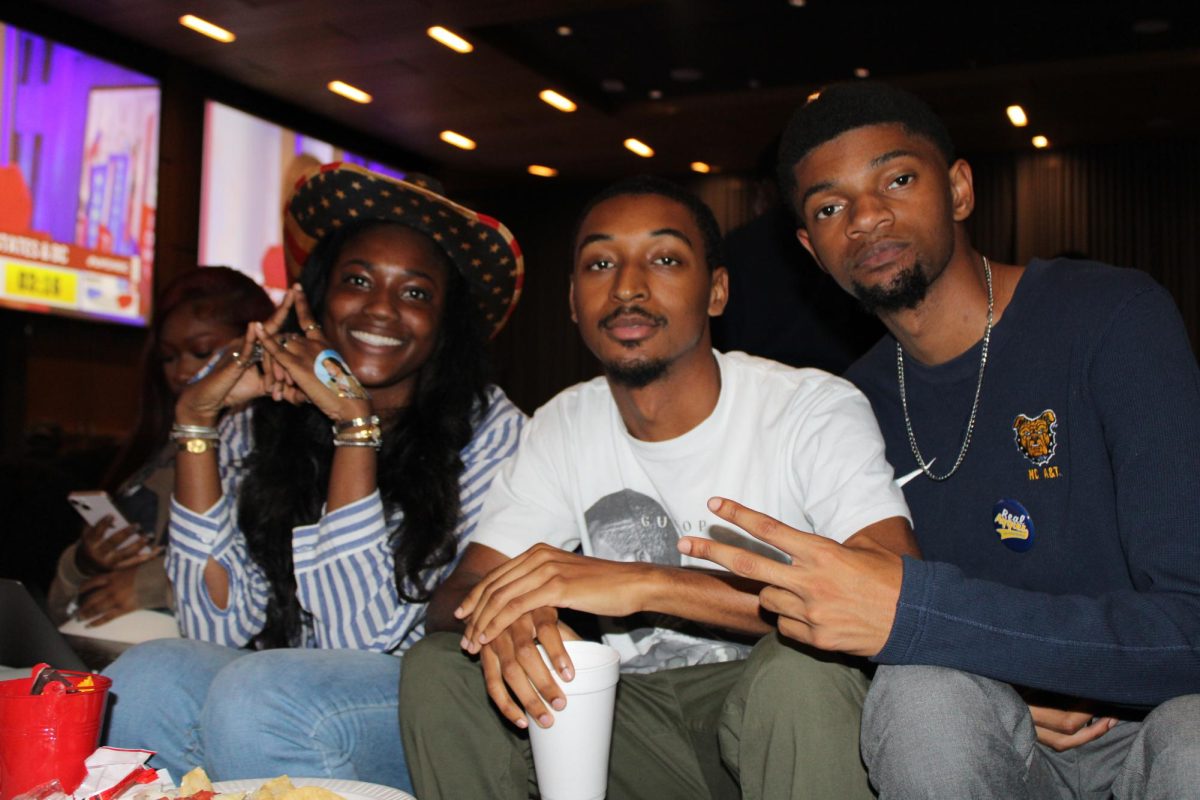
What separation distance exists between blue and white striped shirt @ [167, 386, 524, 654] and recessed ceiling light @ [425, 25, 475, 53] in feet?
15.3

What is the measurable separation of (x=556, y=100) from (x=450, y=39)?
143 cm

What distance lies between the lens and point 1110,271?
1.64 metres

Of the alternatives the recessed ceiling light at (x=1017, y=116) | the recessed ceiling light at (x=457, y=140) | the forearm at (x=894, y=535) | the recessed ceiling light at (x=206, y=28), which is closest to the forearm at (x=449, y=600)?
the forearm at (x=894, y=535)

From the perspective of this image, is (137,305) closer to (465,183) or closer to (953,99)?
(465,183)

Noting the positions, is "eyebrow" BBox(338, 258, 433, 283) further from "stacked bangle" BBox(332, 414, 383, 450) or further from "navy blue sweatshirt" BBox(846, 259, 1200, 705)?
"navy blue sweatshirt" BBox(846, 259, 1200, 705)

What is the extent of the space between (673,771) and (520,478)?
2.06 feet

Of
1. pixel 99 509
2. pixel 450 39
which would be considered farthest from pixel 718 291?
pixel 450 39

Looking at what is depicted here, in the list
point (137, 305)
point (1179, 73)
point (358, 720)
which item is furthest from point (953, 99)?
point (358, 720)

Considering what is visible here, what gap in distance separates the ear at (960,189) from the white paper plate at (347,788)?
4.60 ft

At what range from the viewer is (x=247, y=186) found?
775cm

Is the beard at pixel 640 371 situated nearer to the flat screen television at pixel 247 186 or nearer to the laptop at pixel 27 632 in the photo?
the laptop at pixel 27 632

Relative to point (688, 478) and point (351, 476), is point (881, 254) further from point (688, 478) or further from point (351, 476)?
point (351, 476)

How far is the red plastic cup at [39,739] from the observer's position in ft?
4.26

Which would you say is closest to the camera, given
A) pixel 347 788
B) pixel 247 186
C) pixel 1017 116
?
pixel 347 788
